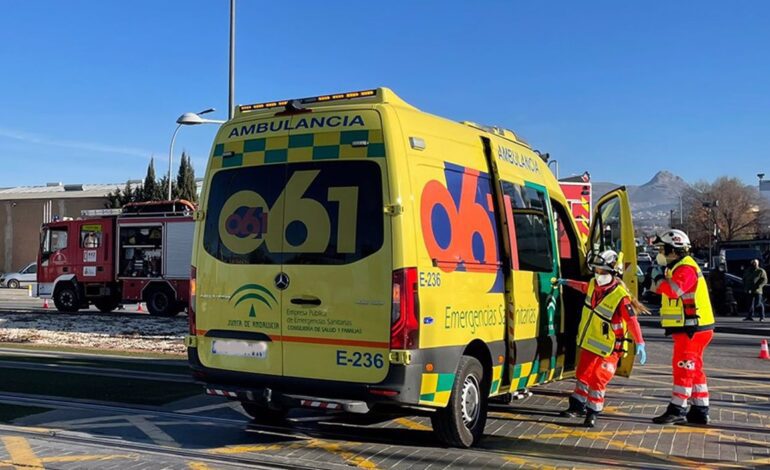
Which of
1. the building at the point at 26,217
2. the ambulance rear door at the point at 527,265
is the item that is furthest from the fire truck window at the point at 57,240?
the building at the point at 26,217

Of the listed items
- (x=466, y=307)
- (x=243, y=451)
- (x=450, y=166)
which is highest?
(x=450, y=166)

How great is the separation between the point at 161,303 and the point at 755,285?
16.9 meters

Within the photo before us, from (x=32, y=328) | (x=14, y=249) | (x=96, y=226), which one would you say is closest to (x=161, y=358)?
(x=32, y=328)

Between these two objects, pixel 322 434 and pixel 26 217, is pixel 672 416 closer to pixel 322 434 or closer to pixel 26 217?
pixel 322 434

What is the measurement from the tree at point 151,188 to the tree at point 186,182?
1550 millimetres

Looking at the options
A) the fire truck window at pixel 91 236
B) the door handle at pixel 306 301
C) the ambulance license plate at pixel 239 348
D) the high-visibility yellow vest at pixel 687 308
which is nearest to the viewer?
the door handle at pixel 306 301

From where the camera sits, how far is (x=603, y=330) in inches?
279

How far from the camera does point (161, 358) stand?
12055mm

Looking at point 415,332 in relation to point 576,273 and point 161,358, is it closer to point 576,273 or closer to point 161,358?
point 576,273

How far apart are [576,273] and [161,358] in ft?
23.4

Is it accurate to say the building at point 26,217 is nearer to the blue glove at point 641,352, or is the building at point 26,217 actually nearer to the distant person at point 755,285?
the distant person at point 755,285

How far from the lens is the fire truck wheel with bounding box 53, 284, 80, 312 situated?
2216 cm

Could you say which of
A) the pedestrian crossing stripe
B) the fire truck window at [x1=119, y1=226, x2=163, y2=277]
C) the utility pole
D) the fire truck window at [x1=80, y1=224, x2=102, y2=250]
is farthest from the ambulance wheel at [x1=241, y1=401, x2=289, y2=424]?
the fire truck window at [x1=80, y1=224, x2=102, y2=250]

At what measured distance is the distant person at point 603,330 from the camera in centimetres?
707
